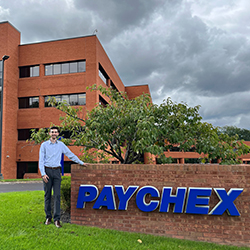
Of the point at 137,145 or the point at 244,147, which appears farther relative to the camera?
the point at 244,147

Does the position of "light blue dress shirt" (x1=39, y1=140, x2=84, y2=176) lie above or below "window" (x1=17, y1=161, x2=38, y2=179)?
above

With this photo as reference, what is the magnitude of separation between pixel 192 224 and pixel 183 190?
768 mm

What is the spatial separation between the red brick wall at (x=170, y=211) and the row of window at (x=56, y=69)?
21061 mm

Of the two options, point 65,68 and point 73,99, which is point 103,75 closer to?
point 65,68

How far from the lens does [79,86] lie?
81.4ft

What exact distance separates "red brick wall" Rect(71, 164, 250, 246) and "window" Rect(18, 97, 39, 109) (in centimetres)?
2269

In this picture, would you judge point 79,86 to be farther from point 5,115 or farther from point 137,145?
point 137,145

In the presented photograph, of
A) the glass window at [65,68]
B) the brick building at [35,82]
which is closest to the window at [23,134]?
the brick building at [35,82]

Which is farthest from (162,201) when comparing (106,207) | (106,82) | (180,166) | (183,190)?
(106,82)

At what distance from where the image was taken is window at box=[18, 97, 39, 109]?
87.1ft

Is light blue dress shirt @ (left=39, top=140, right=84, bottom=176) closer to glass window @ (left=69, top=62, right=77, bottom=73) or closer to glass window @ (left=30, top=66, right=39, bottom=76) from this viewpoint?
glass window @ (left=69, top=62, right=77, bottom=73)

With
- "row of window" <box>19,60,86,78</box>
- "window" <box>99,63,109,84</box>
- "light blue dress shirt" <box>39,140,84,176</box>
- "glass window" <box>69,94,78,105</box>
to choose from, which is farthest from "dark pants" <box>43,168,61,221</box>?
"window" <box>99,63,109,84</box>

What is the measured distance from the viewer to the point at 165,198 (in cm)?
534

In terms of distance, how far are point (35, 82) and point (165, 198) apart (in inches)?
967
